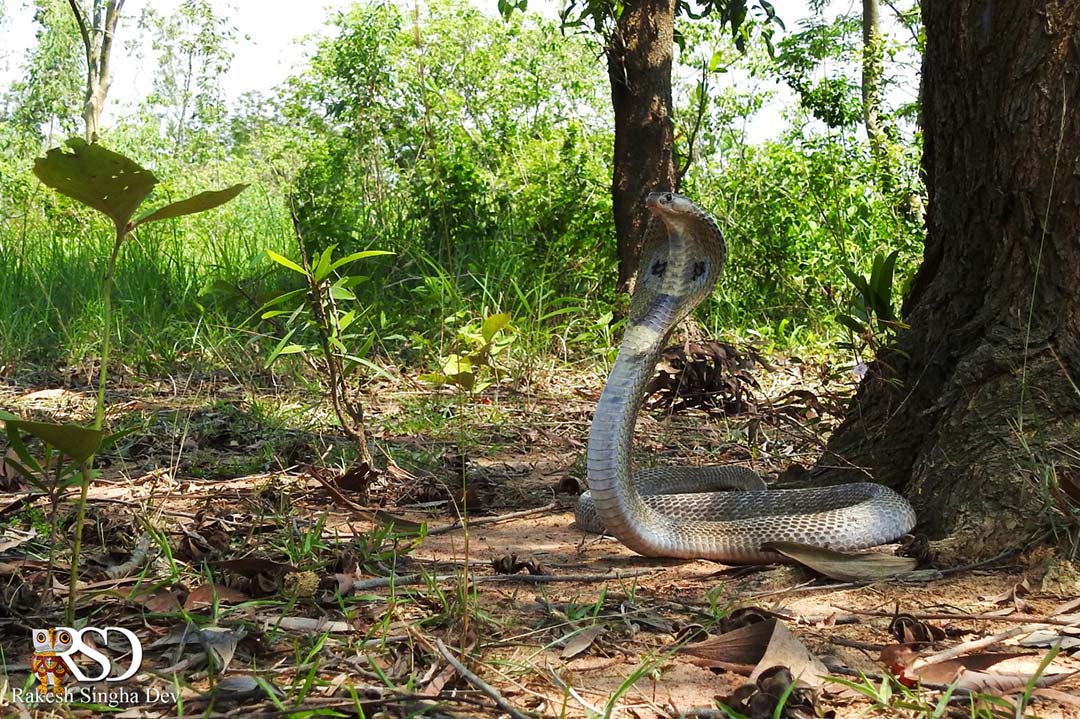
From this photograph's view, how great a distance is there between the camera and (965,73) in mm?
3271

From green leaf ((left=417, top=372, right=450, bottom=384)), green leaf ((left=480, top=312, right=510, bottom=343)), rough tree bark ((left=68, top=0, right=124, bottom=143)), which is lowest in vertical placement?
green leaf ((left=417, top=372, right=450, bottom=384))

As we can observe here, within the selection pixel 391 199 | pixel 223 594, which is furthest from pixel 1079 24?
pixel 391 199

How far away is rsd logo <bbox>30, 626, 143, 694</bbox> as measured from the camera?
2.02 meters

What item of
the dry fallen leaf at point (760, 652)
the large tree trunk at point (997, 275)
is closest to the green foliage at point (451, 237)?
the large tree trunk at point (997, 275)

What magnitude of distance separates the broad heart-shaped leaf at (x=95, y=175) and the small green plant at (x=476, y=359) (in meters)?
3.60

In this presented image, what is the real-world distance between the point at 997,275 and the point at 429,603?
1997 millimetres

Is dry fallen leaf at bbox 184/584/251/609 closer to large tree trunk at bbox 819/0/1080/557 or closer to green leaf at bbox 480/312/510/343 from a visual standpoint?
large tree trunk at bbox 819/0/1080/557

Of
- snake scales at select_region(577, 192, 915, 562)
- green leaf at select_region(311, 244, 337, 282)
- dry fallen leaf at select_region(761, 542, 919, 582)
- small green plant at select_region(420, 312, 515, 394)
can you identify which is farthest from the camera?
small green plant at select_region(420, 312, 515, 394)

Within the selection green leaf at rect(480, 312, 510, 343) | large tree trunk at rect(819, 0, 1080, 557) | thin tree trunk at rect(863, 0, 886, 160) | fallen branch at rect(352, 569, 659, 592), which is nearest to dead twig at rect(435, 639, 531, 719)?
fallen branch at rect(352, 569, 659, 592)

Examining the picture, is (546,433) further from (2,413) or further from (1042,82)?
(2,413)

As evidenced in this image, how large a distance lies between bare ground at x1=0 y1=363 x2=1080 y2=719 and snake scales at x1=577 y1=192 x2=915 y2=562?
100 mm

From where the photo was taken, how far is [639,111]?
7262mm

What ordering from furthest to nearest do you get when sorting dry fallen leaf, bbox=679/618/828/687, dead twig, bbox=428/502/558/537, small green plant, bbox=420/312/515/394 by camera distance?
1. small green plant, bbox=420/312/515/394
2. dead twig, bbox=428/502/558/537
3. dry fallen leaf, bbox=679/618/828/687

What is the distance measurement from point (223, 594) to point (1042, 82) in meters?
2.61
